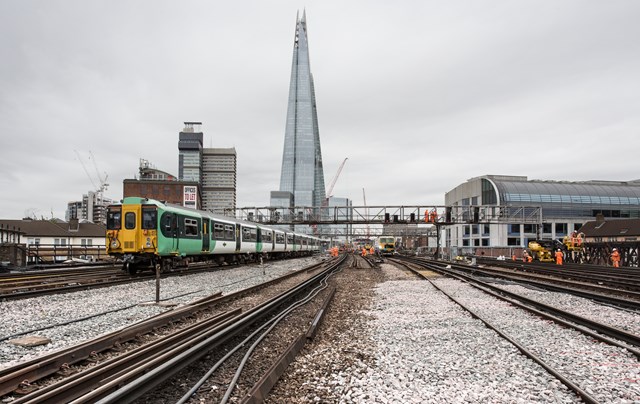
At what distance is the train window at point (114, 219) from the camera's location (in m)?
20.5

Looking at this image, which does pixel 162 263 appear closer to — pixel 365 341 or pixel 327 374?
pixel 365 341

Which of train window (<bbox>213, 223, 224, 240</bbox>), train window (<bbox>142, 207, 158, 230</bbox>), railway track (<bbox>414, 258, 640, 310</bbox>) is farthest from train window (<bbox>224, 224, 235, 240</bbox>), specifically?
railway track (<bbox>414, 258, 640, 310</bbox>)

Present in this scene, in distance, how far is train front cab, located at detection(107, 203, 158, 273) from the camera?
2011 centimetres

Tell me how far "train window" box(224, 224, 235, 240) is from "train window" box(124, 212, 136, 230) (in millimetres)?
9185

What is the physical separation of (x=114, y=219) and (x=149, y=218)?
68.3 inches

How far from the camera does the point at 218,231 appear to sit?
2783cm

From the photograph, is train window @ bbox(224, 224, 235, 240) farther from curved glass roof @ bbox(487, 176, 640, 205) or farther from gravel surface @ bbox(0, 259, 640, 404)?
curved glass roof @ bbox(487, 176, 640, 205)

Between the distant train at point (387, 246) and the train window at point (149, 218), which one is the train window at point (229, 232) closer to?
the train window at point (149, 218)

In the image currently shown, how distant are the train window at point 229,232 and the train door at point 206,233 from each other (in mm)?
3016

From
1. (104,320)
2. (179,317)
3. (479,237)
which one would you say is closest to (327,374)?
(179,317)

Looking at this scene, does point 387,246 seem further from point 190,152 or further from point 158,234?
point 190,152

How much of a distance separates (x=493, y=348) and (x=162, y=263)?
695 inches

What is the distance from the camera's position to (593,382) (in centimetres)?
612

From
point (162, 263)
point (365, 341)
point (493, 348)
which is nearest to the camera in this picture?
point (493, 348)
